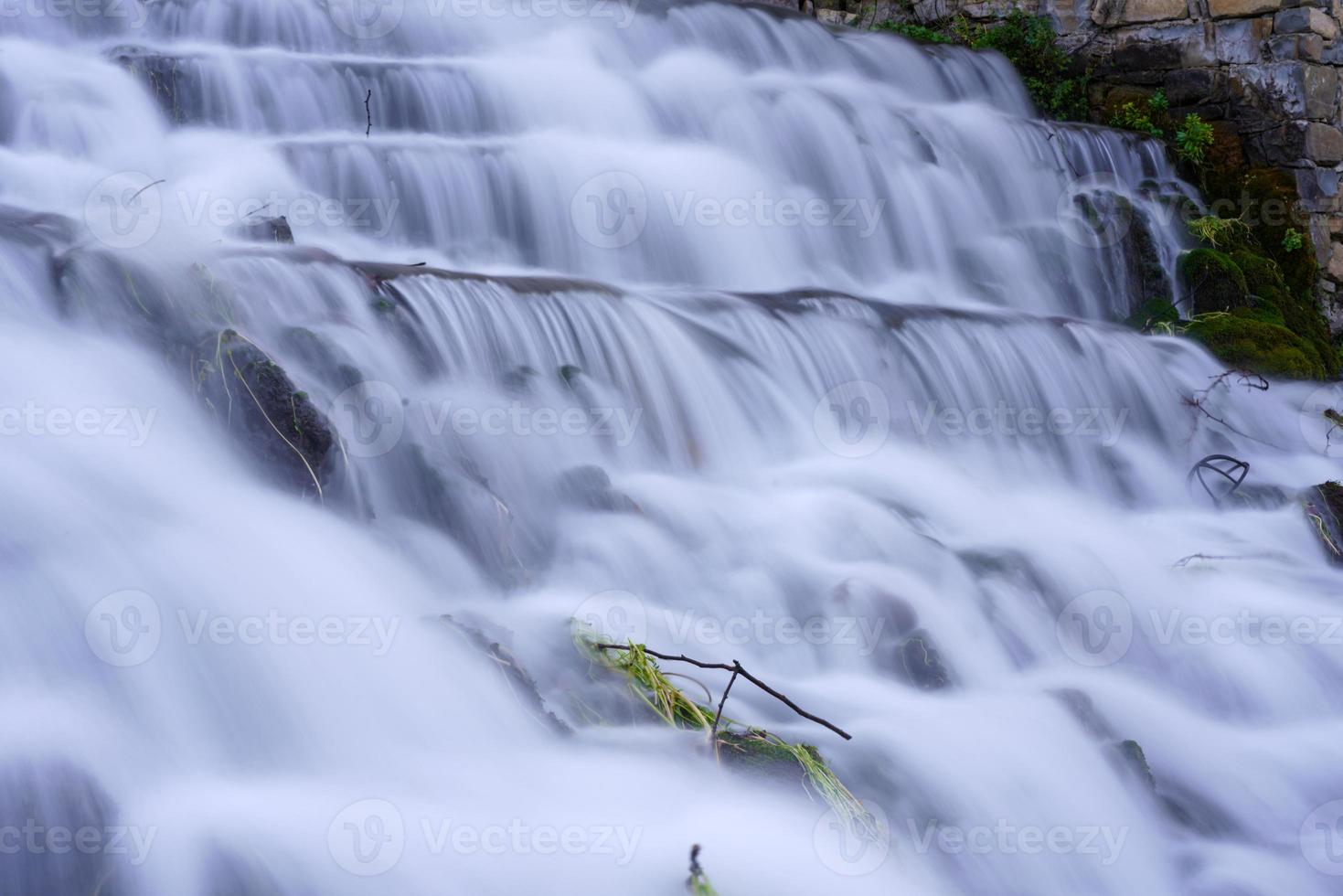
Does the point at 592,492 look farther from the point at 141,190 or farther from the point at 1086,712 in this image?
the point at 141,190

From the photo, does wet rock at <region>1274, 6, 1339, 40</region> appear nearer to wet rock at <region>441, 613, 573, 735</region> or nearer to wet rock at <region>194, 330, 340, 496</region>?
wet rock at <region>194, 330, 340, 496</region>

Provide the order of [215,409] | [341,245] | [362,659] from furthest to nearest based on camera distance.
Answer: [341,245] → [215,409] → [362,659]

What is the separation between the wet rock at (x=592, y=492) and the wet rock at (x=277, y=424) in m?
0.81

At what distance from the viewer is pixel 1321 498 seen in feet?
19.1

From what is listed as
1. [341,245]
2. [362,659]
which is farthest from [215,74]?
[362,659]

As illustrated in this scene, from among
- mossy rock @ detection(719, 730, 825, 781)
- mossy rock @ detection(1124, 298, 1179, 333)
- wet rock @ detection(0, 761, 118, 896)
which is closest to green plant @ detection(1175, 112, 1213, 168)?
mossy rock @ detection(1124, 298, 1179, 333)

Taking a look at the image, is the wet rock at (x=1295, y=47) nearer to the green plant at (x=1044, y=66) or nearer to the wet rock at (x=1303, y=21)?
the wet rock at (x=1303, y=21)

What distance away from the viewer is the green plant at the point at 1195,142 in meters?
8.91

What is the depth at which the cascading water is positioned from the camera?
3.00 m

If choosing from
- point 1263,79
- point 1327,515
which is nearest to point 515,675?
point 1327,515

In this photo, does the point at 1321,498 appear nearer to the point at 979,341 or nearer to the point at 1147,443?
the point at 1147,443

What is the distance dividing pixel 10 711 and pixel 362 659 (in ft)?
2.73

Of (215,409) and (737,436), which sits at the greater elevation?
(215,409)

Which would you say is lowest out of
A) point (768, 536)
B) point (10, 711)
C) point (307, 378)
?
point (768, 536)
